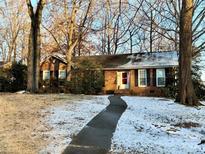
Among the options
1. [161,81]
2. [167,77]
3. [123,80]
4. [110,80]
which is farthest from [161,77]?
[110,80]

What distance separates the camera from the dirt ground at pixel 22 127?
1060 centimetres

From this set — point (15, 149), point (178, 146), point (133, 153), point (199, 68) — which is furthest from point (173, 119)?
point (199, 68)

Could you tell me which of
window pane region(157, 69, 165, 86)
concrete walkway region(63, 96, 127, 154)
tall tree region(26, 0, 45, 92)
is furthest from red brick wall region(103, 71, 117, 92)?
concrete walkway region(63, 96, 127, 154)

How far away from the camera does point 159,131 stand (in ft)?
45.5

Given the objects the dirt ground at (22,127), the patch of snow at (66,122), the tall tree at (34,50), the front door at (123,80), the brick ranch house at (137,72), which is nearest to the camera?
the dirt ground at (22,127)

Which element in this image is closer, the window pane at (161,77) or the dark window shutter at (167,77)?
the dark window shutter at (167,77)

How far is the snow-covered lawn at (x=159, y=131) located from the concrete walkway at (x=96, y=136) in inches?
9.2

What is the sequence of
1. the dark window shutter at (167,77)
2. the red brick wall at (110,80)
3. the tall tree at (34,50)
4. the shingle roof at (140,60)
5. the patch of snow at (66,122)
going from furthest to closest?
the red brick wall at (110,80)
the shingle roof at (140,60)
the dark window shutter at (167,77)
the tall tree at (34,50)
the patch of snow at (66,122)

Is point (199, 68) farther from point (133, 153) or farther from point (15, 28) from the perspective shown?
point (15, 28)

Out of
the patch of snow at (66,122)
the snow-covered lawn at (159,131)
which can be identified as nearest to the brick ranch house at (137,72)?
the snow-covered lawn at (159,131)

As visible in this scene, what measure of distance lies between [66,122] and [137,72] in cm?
2874

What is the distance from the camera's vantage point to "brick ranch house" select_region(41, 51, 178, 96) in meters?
40.3

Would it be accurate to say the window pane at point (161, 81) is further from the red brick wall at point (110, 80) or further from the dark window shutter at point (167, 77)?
the red brick wall at point (110, 80)

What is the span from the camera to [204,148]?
38.0 ft
